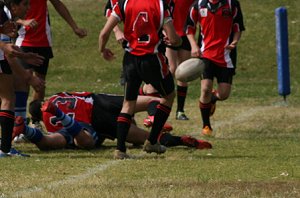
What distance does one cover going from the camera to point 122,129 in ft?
A: 34.4

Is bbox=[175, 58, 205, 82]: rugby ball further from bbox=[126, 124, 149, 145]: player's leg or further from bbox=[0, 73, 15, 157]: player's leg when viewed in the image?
bbox=[0, 73, 15, 157]: player's leg

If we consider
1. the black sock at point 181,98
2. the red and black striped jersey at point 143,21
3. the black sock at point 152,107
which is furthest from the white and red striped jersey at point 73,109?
the black sock at point 181,98

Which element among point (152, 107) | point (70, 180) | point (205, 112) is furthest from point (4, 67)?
point (205, 112)


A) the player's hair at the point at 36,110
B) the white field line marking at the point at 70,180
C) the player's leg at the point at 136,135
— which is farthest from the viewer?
the player's hair at the point at 36,110

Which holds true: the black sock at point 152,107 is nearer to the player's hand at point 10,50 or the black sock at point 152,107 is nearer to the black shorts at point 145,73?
the black shorts at point 145,73

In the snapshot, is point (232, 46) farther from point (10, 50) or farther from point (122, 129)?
point (10, 50)

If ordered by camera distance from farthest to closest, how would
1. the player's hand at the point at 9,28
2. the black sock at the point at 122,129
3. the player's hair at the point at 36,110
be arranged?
the player's hair at the point at 36,110 < the black sock at the point at 122,129 < the player's hand at the point at 9,28

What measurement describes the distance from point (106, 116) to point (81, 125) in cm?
29

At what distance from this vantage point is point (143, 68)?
10.5 meters

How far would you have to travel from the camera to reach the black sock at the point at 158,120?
10789 millimetres

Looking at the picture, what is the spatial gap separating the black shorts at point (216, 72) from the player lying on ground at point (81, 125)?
1.94 m

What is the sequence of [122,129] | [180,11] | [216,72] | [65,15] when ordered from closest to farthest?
[122,129] → [65,15] → [216,72] → [180,11]

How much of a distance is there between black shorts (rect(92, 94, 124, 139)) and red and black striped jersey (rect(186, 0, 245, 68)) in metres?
2.16

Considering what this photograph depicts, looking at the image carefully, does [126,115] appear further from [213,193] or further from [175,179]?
[213,193]
